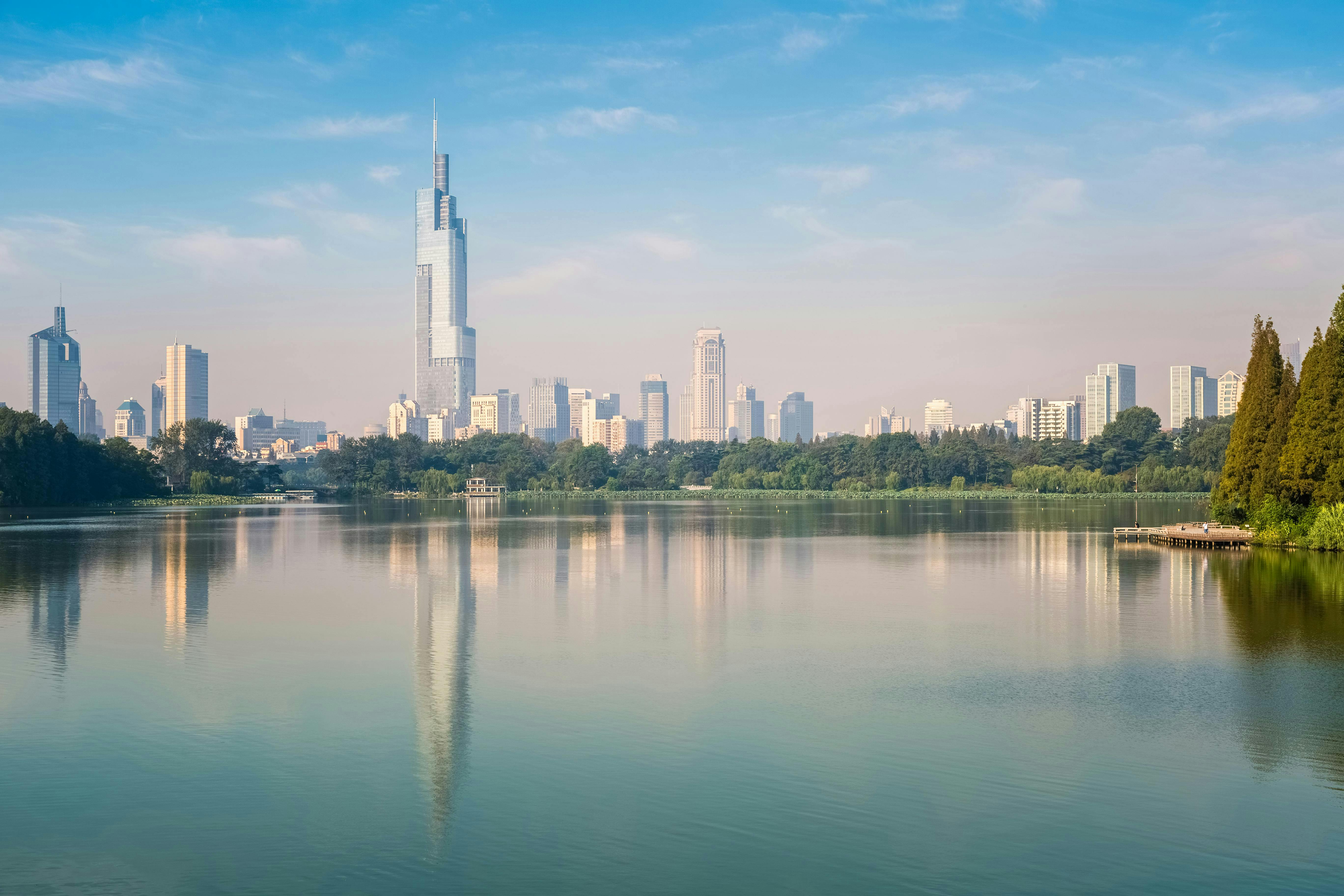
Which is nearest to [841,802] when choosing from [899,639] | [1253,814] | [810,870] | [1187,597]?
[810,870]

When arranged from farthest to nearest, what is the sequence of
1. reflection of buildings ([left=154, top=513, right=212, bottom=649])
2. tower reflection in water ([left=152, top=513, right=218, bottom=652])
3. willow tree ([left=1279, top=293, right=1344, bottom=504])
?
willow tree ([left=1279, top=293, right=1344, bottom=504]), reflection of buildings ([left=154, top=513, right=212, bottom=649]), tower reflection in water ([left=152, top=513, right=218, bottom=652])

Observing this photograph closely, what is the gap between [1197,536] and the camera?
39.6m

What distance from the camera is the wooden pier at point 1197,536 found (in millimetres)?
38375

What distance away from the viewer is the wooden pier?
3838 centimetres

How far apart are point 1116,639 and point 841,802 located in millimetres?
10629

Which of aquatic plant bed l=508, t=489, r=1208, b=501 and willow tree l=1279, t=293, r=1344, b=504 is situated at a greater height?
willow tree l=1279, t=293, r=1344, b=504

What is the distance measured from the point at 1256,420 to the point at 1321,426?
4.98 m

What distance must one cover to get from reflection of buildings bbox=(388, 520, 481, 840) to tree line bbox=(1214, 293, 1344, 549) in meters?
24.2

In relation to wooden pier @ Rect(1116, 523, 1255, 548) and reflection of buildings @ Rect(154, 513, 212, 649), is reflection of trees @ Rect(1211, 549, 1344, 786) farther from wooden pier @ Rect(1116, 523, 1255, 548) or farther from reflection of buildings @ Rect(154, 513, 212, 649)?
reflection of buildings @ Rect(154, 513, 212, 649)

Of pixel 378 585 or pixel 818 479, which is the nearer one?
pixel 378 585

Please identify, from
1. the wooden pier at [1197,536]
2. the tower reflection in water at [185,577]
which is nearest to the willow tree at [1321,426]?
the wooden pier at [1197,536]

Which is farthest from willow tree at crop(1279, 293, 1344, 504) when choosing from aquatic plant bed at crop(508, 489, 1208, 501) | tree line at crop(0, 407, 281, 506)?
tree line at crop(0, 407, 281, 506)

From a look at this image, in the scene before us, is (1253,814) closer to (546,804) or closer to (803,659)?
(546,804)

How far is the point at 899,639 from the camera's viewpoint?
19.5 meters
